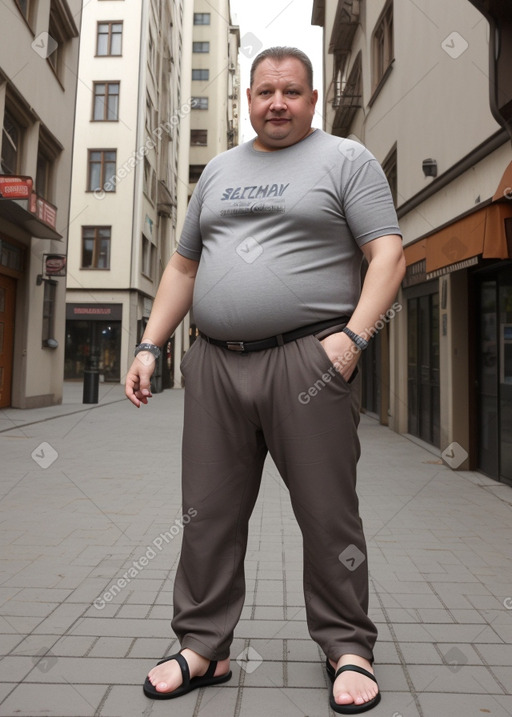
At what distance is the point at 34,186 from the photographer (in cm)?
1479

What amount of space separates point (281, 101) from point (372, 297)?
73cm

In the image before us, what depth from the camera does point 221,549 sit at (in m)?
2.23

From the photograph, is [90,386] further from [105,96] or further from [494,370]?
[105,96]

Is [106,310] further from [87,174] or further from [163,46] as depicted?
[163,46]

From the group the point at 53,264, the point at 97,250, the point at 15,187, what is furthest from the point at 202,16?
the point at 15,187

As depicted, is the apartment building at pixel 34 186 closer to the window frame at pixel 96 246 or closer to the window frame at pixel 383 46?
the window frame at pixel 383 46

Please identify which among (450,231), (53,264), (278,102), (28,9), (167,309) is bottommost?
(167,309)

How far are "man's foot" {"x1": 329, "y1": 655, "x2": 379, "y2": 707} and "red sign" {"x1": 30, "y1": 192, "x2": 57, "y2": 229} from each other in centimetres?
1104

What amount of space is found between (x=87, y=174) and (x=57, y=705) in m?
29.0

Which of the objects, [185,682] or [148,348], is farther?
[148,348]

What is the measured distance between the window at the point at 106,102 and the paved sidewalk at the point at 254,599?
25.1 metres

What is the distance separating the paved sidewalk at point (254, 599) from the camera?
2.15 meters
